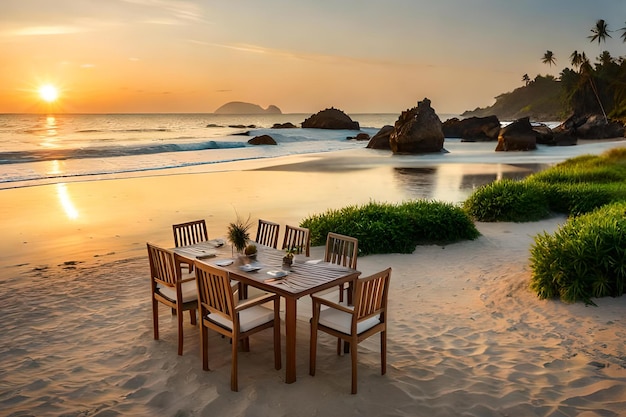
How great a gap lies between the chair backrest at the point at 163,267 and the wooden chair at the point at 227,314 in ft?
2.26

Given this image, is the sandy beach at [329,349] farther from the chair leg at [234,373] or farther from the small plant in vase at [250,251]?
the small plant in vase at [250,251]

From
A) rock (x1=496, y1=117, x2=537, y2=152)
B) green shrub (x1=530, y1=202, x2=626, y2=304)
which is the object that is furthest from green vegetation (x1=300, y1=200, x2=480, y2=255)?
rock (x1=496, y1=117, x2=537, y2=152)

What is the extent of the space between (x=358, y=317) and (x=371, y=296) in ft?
0.76

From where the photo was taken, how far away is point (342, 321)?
4.69 m

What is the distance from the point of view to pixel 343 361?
512cm

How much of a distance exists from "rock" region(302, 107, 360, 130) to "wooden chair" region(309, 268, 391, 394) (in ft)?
236

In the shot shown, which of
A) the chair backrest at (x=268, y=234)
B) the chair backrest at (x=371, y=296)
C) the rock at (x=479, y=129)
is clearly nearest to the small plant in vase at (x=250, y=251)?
the chair backrest at (x=268, y=234)

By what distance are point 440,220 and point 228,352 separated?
6152 millimetres

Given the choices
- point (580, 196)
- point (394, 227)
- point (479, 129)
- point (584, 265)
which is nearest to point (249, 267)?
point (584, 265)

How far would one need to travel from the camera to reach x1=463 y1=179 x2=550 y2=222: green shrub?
38.5ft

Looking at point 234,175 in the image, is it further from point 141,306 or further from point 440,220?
point 141,306

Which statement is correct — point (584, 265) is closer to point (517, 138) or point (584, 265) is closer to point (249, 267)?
point (249, 267)

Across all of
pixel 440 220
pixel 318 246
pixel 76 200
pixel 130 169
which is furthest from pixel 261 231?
pixel 130 169

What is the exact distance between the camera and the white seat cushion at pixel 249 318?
4.65 meters
